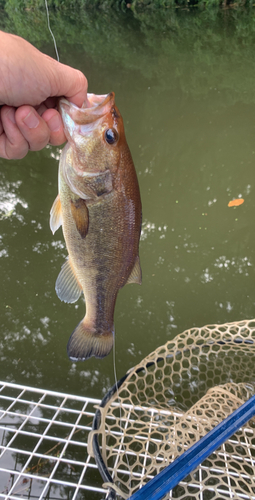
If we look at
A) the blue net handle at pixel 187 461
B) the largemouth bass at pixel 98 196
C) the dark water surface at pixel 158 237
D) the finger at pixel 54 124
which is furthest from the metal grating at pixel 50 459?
the finger at pixel 54 124

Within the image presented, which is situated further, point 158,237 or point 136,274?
point 158,237

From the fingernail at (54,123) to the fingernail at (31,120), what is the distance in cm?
7

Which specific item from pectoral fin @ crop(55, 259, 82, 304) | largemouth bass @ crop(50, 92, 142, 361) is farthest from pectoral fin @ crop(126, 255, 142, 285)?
pectoral fin @ crop(55, 259, 82, 304)

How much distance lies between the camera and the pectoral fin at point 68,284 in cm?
163

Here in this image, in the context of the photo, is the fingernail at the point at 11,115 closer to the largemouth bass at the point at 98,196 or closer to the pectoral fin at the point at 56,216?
the largemouth bass at the point at 98,196

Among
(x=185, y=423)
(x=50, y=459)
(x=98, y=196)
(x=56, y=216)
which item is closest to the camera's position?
(x=98, y=196)

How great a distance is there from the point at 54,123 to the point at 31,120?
0.37 ft

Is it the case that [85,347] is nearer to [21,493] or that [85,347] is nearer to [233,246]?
[21,493]

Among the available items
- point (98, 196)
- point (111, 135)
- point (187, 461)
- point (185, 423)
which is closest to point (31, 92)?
point (111, 135)

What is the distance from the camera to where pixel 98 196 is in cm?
143

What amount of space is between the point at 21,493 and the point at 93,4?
2931 centimetres

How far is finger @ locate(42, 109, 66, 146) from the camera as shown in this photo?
138 centimetres

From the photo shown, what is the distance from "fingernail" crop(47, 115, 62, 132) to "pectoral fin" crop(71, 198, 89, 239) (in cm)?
35

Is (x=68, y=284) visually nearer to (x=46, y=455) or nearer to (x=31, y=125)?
(x=31, y=125)
